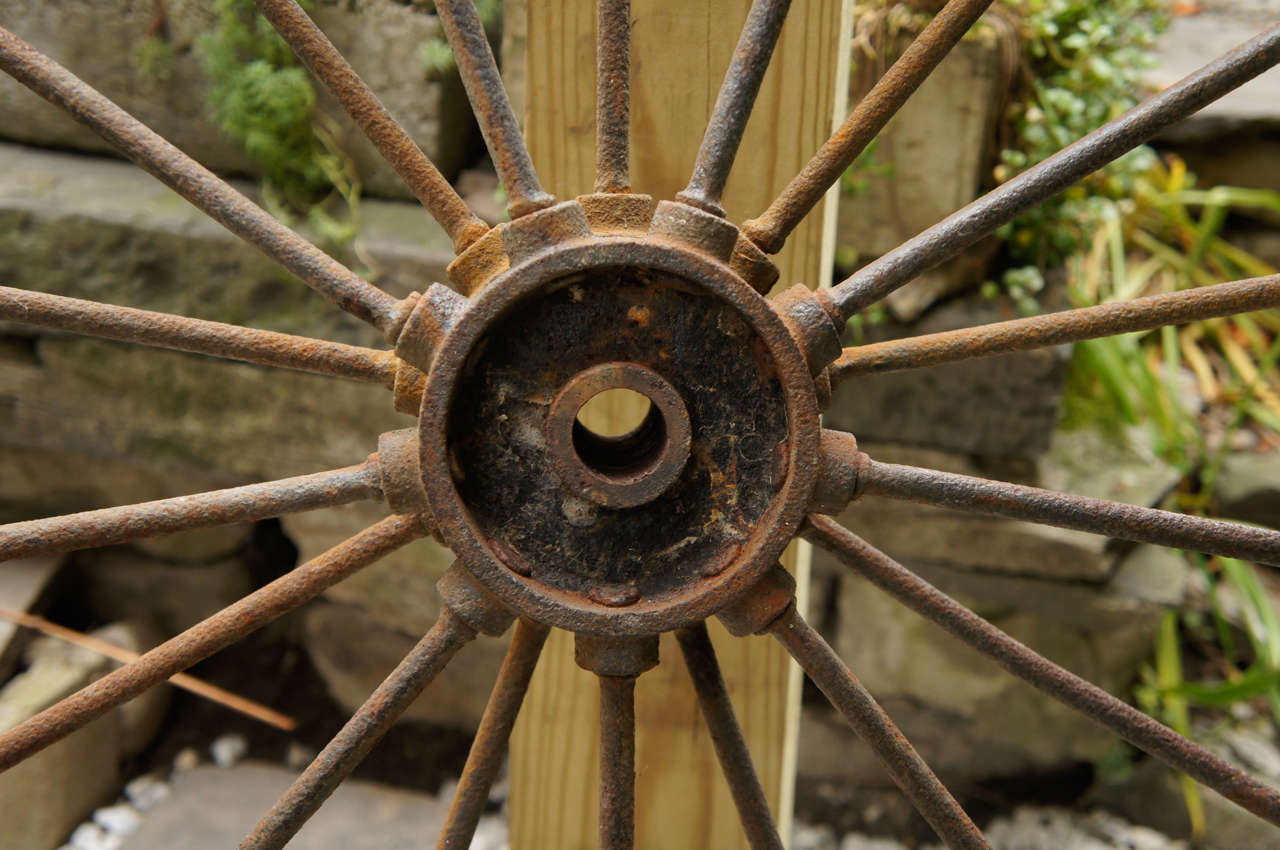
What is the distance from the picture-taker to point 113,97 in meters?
1.49

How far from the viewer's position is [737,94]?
642 mm

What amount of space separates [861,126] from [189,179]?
430mm

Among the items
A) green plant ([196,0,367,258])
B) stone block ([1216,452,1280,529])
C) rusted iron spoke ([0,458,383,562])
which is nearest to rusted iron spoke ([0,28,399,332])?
rusted iron spoke ([0,458,383,562])

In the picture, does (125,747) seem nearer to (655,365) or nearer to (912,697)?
(912,697)

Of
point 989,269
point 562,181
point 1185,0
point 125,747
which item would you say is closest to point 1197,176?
point 1185,0

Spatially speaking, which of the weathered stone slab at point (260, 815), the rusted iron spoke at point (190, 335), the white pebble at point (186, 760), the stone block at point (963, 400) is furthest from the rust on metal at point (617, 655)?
the white pebble at point (186, 760)

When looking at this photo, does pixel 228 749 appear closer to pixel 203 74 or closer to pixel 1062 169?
pixel 203 74

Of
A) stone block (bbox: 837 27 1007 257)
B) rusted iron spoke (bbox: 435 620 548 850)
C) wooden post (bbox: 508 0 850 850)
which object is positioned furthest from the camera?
stone block (bbox: 837 27 1007 257)

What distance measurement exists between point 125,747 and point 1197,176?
2.17m

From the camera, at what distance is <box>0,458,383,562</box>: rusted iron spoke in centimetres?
63

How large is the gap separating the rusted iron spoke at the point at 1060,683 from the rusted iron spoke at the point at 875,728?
0.20ft

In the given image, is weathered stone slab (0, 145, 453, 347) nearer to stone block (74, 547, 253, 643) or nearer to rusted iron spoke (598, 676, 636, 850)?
stone block (74, 547, 253, 643)

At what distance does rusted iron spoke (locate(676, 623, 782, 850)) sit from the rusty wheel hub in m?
0.07

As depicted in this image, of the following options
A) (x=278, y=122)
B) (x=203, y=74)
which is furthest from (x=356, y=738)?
(x=203, y=74)
